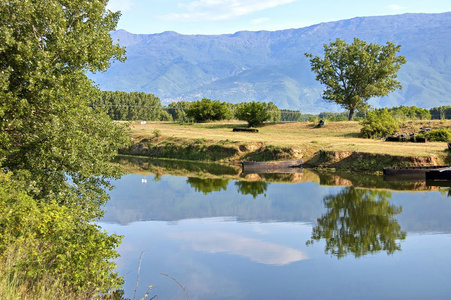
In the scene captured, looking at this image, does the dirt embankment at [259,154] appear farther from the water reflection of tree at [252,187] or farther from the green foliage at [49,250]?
the green foliage at [49,250]

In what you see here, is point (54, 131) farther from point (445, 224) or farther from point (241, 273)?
point (445, 224)

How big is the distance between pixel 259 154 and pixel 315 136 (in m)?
12.9

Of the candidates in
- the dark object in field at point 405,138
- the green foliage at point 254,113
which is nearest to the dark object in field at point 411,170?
the dark object in field at point 405,138

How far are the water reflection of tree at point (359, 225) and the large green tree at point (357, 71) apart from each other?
3772cm

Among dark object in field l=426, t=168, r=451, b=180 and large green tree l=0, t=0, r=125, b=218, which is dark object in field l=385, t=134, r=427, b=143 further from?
large green tree l=0, t=0, r=125, b=218

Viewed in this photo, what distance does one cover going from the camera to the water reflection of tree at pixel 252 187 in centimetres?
3706

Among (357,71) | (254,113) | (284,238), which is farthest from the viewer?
(254,113)

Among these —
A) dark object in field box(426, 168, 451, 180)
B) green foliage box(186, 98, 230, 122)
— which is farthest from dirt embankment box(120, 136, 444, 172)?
green foliage box(186, 98, 230, 122)

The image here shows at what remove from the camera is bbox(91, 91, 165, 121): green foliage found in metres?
132

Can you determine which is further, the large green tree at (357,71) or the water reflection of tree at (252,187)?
the large green tree at (357,71)

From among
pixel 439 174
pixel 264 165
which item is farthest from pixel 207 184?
pixel 439 174

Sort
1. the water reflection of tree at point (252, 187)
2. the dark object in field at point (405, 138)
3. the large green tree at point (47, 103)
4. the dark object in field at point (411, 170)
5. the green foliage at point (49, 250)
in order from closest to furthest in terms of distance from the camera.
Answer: the green foliage at point (49, 250) < the large green tree at point (47, 103) < the water reflection of tree at point (252, 187) < the dark object in field at point (411, 170) < the dark object in field at point (405, 138)

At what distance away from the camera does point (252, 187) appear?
129 ft

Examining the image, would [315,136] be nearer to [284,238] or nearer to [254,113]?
[254,113]
